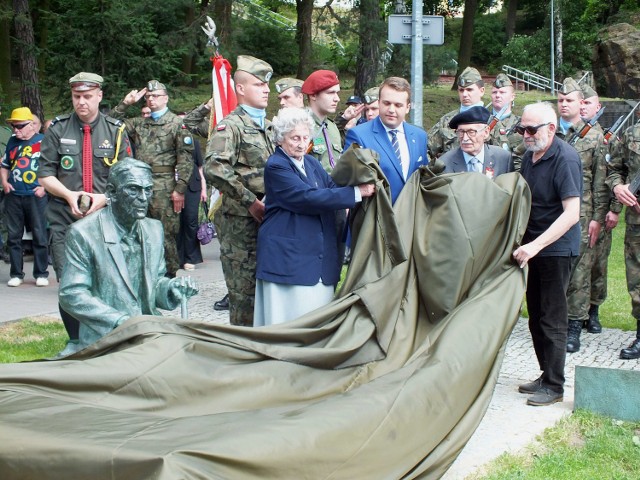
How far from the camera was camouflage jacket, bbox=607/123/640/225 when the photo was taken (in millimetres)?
7965

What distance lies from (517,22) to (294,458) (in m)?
45.2

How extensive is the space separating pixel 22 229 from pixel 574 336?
268 inches

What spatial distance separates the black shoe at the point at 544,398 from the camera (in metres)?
6.09

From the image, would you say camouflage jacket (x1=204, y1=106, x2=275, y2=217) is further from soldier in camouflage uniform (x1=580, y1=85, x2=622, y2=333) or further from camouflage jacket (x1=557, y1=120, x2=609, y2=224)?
soldier in camouflage uniform (x1=580, y1=85, x2=622, y2=333)

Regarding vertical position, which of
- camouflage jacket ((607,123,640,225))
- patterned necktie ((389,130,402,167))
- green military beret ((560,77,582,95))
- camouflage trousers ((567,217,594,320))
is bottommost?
camouflage trousers ((567,217,594,320))

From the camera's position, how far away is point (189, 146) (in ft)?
33.7

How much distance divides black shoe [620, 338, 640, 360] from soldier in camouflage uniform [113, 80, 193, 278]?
4918mm

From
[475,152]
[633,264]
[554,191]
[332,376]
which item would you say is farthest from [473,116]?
[633,264]

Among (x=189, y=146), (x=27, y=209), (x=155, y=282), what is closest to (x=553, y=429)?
(x=155, y=282)

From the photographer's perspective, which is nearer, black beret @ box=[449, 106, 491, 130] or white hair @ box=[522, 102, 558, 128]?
white hair @ box=[522, 102, 558, 128]

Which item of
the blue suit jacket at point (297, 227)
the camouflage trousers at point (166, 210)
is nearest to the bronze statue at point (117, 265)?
the blue suit jacket at point (297, 227)

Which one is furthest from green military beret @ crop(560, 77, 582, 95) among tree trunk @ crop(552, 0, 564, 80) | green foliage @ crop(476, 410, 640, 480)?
tree trunk @ crop(552, 0, 564, 80)

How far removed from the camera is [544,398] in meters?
6.11

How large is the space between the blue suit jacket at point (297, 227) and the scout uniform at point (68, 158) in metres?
2.10
